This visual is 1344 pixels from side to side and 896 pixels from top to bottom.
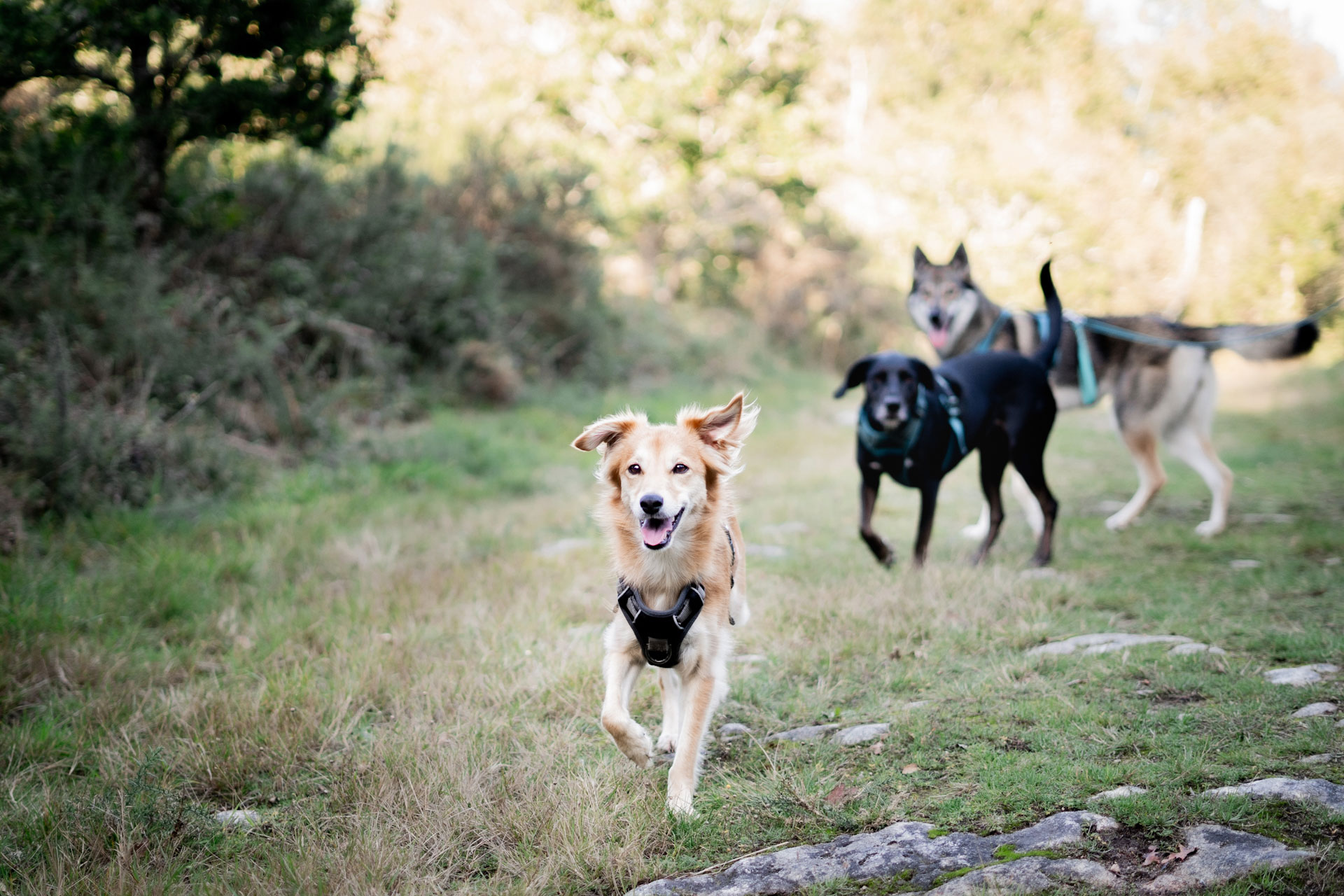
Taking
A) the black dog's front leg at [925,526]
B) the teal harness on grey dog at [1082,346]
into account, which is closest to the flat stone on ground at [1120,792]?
the black dog's front leg at [925,526]

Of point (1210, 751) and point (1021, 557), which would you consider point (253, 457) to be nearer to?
point (1021, 557)

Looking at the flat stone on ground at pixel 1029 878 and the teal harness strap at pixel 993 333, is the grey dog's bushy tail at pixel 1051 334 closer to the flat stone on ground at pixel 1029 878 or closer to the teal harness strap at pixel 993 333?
the teal harness strap at pixel 993 333

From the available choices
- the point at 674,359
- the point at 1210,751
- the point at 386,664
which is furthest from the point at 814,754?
the point at 674,359

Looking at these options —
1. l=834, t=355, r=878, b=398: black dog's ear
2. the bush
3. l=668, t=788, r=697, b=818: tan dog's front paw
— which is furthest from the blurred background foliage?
l=668, t=788, r=697, b=818: tan dog's front paw

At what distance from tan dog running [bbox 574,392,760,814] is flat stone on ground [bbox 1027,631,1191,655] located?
1715mm

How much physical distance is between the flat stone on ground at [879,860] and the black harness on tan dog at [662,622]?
2.70 ft

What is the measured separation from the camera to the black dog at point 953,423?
5645 millimetres

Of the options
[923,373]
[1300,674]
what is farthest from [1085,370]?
[1300,674]

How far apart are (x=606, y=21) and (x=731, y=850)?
22780 mm

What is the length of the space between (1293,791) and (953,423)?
340cm

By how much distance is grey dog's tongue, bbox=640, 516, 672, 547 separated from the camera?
10.9 ft

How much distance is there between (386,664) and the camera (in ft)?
14.1

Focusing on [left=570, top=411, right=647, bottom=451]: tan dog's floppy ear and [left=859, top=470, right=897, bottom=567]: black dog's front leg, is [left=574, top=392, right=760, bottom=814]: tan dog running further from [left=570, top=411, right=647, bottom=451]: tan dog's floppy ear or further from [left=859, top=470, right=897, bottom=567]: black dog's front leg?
[left=859, top=470, right=897, bottom=567]: black dog's front leg

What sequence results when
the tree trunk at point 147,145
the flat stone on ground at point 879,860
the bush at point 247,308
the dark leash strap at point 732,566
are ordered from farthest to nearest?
the tree trunk at point 147,145, the bush at point 247,308, the dark leash strap at point 732,566, the flat stone on ground at point 879,860
